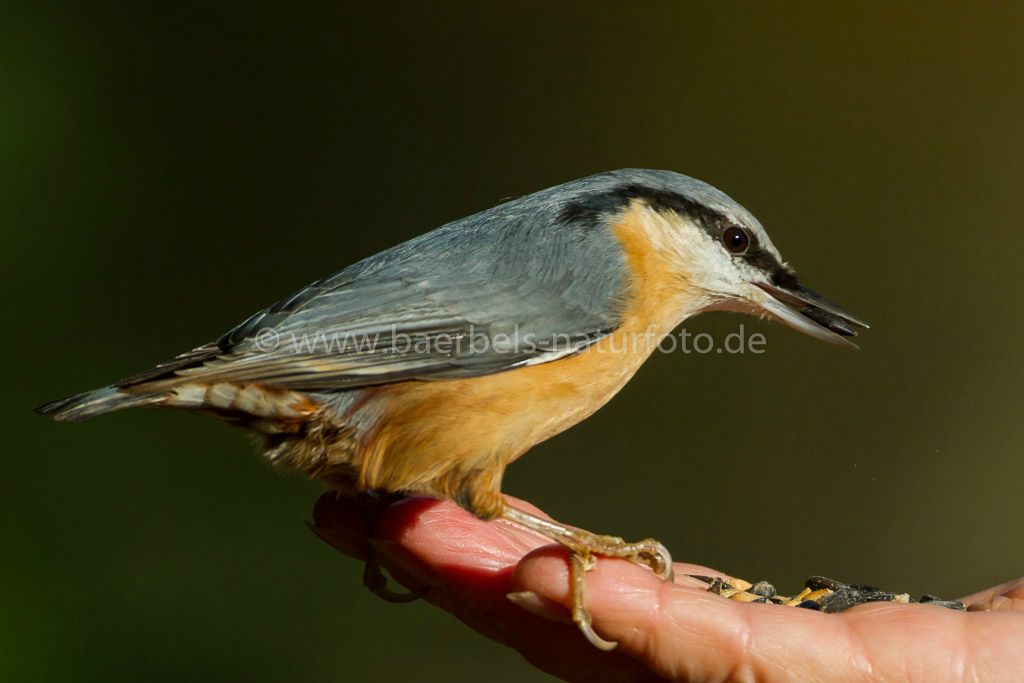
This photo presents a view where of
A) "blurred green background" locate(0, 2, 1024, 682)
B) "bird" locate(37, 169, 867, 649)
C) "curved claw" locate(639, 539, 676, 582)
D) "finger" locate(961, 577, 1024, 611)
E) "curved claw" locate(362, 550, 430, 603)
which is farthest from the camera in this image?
"blurred green background" locate(0, 2, 1024, 682)

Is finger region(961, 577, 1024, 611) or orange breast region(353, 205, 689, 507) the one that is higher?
orange breast region(353, 205, 689, 507)

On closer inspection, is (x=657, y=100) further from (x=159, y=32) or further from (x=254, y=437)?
(x=254, y=437)

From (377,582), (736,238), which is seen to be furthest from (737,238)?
(377,582)

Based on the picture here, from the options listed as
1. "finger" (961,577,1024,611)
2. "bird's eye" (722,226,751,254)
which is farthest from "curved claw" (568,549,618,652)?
"finger" (961,577,1024,611)

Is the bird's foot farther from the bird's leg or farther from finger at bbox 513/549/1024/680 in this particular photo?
finger at bbox 513/549/1024/680

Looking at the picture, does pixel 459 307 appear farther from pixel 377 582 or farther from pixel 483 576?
pixel 377 582

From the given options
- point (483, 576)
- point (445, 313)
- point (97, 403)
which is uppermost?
point (445, 313)

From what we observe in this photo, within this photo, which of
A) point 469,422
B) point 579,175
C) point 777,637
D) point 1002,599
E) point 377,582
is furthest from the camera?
point 579,175
